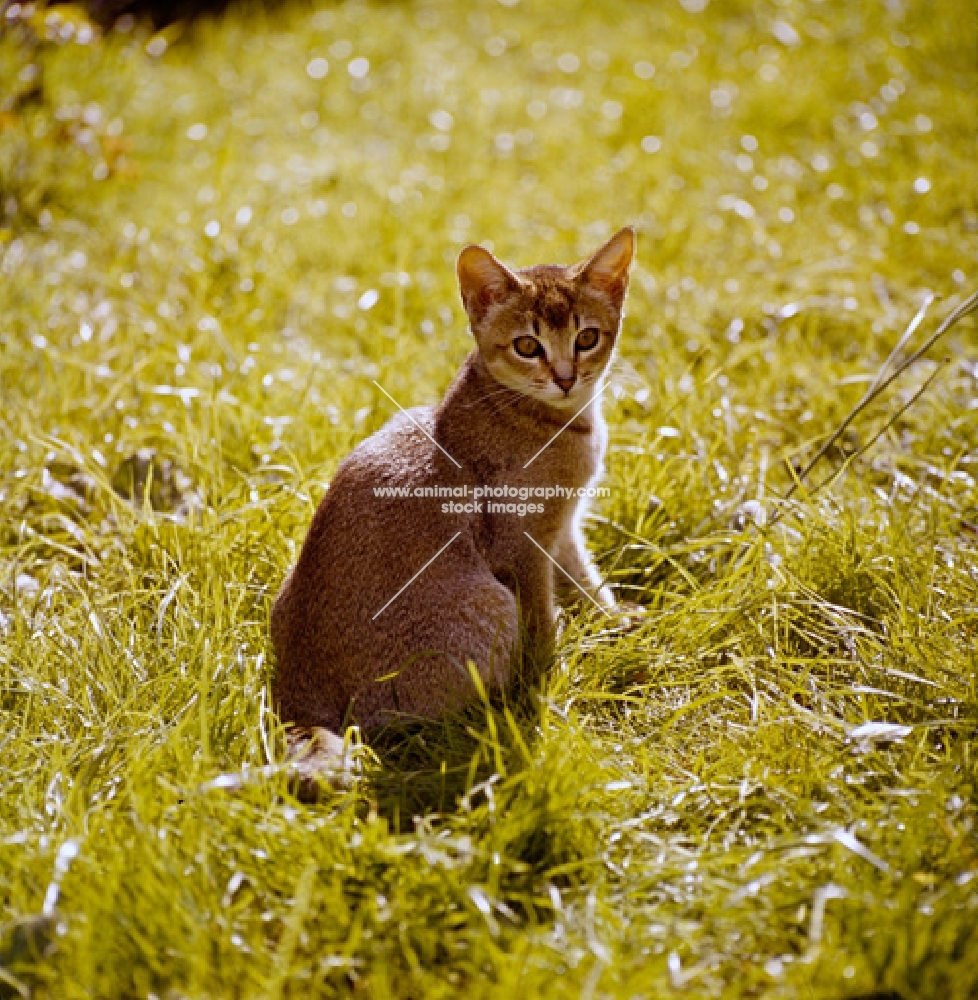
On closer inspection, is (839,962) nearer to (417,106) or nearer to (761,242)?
(761,242)

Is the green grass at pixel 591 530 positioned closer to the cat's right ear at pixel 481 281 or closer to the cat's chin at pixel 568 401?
the cat's chin at pixel 568 401

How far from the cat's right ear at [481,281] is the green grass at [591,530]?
2.26 ft

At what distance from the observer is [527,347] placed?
7.93 ft

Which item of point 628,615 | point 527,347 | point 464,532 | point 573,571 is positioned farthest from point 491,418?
point 628,615

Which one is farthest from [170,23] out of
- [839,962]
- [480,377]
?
[839,962]

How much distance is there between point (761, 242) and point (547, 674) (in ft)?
8.67

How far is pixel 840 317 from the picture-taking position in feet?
12.0

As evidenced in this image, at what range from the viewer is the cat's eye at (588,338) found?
8.06ft

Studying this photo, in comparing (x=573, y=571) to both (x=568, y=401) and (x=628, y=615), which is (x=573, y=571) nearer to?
(x=628, y=615)

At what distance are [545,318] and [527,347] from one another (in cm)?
8

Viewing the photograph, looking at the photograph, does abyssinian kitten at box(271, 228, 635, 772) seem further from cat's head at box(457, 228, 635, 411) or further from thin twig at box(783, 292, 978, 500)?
thin twig at box(783, 292, 978, 500)

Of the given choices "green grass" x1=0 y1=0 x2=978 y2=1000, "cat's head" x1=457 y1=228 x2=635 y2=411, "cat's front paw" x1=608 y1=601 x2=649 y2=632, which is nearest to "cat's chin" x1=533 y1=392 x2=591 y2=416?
"cat's head" x1=457 y1=228 x2=635 y2=411

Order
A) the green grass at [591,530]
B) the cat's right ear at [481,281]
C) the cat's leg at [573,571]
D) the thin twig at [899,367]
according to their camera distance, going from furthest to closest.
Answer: the cat's leg at [573,571] → the cat's right ear at [481,281] → the thin twig at [899,367] → the green grass at [591,530]

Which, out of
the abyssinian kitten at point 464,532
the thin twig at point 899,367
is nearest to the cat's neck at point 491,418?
the abyssinian kitten at point 464,532
